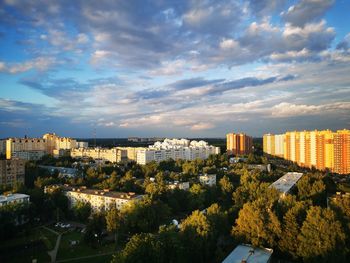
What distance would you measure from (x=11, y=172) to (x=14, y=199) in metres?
7.53

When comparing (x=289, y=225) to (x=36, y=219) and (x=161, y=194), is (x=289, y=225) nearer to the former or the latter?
(x=161, y=194)

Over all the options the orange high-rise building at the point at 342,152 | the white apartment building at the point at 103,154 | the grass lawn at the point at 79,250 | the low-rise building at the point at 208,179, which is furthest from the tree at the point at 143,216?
the white apartment building at the point at 103,154

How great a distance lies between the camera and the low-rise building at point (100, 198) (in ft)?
53.3

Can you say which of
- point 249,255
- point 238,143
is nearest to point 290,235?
point 249,255

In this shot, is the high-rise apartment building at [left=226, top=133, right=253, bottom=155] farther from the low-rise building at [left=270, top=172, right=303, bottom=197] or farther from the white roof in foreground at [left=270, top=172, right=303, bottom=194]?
the white roof in foreground at [left=270, top=172, right=303, bottom=194]

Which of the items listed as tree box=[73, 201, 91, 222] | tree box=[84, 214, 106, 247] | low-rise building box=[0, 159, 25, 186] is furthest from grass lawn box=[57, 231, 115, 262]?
low-rise building box=[0, 159, 25, 186]

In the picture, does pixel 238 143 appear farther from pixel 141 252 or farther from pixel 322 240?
pixel 141 252

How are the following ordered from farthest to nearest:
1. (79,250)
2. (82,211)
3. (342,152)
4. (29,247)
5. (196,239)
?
(342,152) < (82,211) < (29,247) < (79,250) < (196,239)

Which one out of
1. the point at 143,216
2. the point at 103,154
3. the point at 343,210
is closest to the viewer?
the point at 343,210

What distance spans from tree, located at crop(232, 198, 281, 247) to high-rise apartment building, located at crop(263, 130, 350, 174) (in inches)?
819

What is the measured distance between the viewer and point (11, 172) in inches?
896

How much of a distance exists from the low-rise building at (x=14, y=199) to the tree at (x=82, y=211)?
254 centimetres

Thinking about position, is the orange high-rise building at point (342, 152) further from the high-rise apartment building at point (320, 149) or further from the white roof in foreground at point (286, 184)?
the white roof in foreground at point (286, 184)

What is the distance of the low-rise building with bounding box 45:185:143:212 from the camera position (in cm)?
1625
